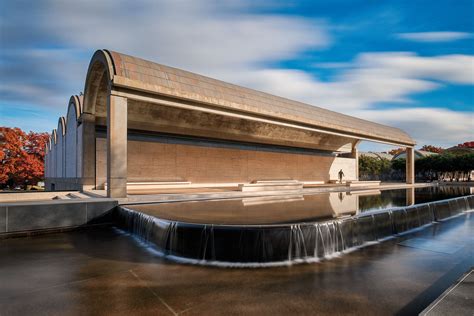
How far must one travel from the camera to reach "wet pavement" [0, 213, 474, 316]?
169 inches

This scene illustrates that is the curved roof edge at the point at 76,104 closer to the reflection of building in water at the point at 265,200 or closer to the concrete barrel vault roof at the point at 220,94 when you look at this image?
the concrete barrel vault roof at the point at 220,94

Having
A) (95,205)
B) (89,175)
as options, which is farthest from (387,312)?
(89,175)

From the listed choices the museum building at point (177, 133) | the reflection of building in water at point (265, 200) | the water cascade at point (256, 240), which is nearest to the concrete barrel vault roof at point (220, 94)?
the museum building at point (177, 133)

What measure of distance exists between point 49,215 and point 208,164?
15.4 m

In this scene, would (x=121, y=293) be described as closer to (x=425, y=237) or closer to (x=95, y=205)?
(x=95, y=205)

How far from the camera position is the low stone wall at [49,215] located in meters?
8.85

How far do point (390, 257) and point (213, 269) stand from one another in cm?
412

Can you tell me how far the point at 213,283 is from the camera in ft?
17.2

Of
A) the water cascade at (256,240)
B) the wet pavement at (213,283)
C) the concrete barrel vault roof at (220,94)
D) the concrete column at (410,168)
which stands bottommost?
the wet pavement at (213,283)

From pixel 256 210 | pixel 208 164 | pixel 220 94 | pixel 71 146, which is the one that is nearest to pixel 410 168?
pixel 208 164

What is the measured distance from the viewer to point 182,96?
15133 millimetres

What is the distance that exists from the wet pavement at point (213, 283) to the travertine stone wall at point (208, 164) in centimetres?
1299

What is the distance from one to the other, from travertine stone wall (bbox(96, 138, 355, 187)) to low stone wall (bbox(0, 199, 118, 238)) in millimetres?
9656

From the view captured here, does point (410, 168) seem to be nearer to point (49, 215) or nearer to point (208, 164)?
point (208, 164)
